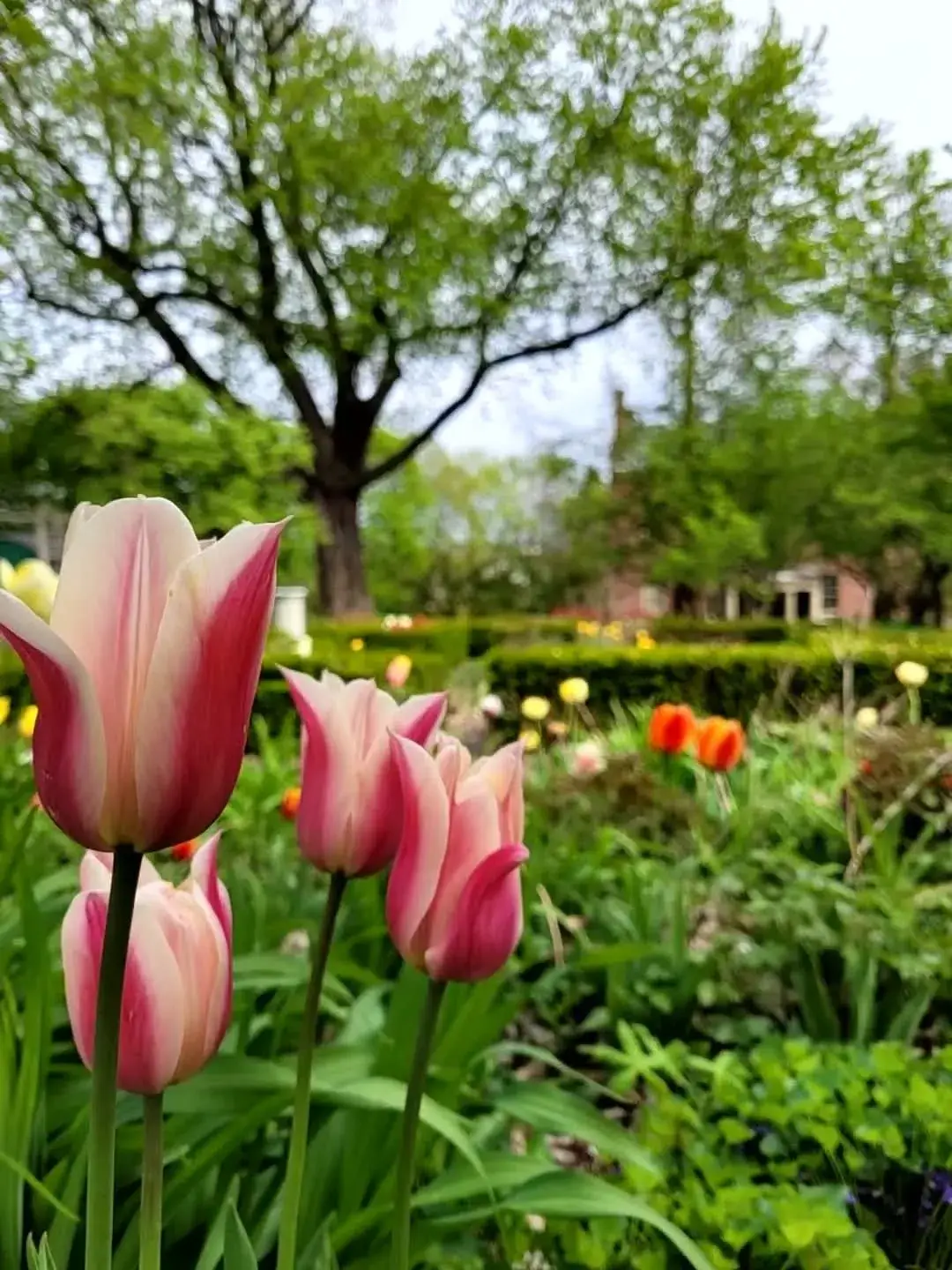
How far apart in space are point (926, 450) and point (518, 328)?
5787 millimetres

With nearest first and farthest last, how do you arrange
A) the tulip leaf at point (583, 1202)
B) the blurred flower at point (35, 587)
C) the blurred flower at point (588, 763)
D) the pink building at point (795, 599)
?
1. the tulip leaf at point (583, 1202)
2. the blurred flower at point (35, 587)
3. the blurred flower at point (588, 763)
4. the pink building at point (795, 599)

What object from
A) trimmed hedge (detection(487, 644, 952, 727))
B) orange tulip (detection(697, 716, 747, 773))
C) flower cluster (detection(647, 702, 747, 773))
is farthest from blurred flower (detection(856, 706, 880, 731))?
trimmed hedge (detection(487, 644, 952, 727))

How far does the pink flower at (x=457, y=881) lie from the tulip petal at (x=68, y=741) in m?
0.22

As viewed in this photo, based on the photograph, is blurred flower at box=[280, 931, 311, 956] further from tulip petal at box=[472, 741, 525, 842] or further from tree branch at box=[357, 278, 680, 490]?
tree branch at box=[357, 278, 680, 490]

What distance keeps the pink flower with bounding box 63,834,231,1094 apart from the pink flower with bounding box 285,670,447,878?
10cm

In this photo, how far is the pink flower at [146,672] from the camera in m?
0.40

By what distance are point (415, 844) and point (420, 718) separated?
0.26 ft

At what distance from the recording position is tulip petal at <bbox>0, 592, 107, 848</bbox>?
0.40 m

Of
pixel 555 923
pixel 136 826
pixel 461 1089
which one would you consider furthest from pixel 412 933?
pixel 555 923

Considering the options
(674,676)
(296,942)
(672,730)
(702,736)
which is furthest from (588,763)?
(674,676)

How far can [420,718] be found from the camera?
65 centimetres

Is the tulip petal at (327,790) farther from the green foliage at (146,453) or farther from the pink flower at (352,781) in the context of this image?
the green foliage at (146,453)

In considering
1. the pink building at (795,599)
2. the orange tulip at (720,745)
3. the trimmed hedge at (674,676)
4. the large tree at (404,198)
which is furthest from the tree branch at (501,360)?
the orange tulip at (720,745)

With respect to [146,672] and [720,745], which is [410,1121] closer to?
[146,672]
